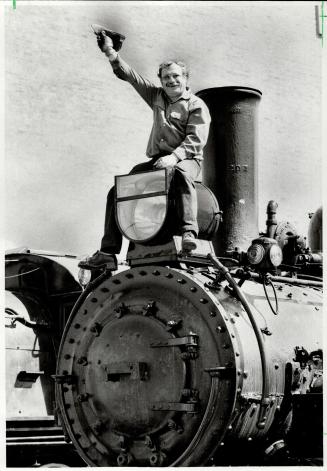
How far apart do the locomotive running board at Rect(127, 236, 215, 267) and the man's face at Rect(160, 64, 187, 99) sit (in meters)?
1.14

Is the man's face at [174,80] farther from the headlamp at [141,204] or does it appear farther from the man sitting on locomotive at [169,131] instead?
the headlamp at [141,204]

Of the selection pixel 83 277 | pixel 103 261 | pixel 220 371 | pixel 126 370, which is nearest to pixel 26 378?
pixel 83 277

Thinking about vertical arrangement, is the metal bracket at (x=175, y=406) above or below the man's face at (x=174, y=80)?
below

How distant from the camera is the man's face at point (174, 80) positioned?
6.00 m

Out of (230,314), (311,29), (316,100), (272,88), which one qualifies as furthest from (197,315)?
(316,100)

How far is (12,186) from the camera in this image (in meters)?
12.2

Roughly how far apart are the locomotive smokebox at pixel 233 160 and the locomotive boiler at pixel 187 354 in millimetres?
295

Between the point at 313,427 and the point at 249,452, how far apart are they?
450 millimetres

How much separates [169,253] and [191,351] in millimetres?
695

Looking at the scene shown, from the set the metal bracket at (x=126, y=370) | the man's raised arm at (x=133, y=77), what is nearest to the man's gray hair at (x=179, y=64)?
the man's raised arm at (x=133, y=77)

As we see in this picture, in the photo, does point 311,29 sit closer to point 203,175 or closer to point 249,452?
point 203,175

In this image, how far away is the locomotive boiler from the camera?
5.20 meters

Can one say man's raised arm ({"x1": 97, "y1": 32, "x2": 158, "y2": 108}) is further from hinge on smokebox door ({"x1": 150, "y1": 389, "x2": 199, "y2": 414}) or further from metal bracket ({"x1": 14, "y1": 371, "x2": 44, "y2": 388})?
metal bracket ({"x1": 14, "y1": 371, "x2": 44, "y2": 388})

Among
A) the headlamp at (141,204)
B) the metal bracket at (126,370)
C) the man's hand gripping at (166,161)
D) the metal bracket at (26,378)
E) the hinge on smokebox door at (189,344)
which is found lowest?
the metal bracket at (26,378)
